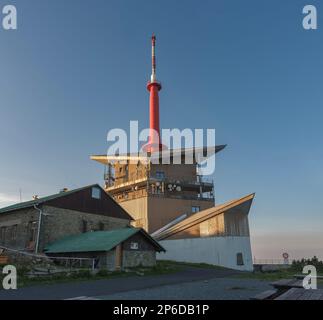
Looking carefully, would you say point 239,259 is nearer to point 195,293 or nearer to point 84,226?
point 84,226

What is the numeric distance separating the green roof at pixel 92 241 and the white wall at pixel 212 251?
408 inches

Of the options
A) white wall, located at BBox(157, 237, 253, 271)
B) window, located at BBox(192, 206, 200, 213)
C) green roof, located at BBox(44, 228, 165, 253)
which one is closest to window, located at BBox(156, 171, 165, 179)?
window, located at BBox(192, 206, 200, 213)

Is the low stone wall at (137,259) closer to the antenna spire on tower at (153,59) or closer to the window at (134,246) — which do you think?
the window at (134,246)

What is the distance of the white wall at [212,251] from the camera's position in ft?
121

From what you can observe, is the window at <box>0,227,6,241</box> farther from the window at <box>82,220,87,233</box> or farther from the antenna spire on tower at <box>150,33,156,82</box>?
the antenna spire on tower at <box>150,33,156,82</box>

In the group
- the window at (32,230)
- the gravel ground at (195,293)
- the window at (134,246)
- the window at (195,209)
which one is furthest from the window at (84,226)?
the window at (195,209)

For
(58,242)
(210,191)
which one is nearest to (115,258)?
(58,242)

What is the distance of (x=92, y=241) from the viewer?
2722 centimetres

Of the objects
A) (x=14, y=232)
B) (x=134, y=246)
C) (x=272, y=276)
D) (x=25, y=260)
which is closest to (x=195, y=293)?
(x=272, y=276)

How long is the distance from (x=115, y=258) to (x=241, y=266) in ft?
55.7
